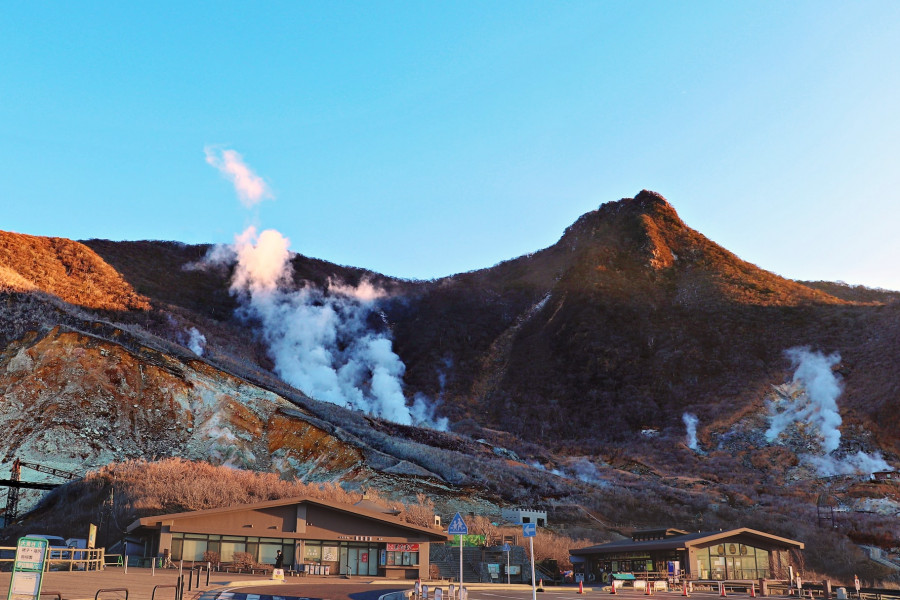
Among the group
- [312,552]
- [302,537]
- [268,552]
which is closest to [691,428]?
[312,552]

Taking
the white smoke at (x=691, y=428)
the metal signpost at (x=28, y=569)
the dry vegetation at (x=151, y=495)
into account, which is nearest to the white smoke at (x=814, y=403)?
the white smoke at (x=691, y=428)

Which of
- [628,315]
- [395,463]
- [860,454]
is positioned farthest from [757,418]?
[395,463]

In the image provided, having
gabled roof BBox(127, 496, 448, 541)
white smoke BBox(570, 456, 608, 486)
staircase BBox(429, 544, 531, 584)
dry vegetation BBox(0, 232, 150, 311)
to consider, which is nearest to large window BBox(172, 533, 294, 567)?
gabled roof BBox(127, 496, 448, 541)

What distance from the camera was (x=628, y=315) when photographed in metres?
155

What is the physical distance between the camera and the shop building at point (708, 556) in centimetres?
4244

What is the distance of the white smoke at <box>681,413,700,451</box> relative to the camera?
377 ft

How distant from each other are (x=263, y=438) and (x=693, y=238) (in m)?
128

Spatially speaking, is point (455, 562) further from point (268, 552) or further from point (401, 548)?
point (268, 552)

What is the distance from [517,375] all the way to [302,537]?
112567 mm

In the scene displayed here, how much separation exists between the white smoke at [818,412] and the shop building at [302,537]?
72.6 meters

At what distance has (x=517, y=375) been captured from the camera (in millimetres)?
150625

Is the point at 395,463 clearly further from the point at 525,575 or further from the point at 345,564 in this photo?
the point at 345,564

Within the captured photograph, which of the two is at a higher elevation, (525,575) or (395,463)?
(395,463)

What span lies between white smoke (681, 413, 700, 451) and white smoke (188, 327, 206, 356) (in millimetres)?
77299
